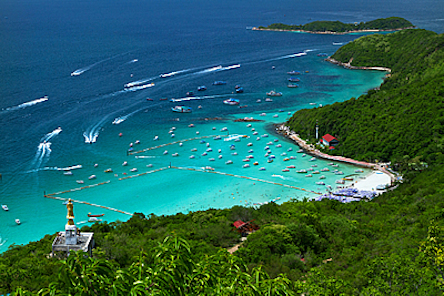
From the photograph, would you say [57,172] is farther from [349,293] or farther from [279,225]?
[349,293]

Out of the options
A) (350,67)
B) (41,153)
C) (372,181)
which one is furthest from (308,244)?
(350,67)

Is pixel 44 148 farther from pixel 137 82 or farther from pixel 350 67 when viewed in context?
pixel 350 67

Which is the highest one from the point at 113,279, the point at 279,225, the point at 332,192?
the point at 113,279

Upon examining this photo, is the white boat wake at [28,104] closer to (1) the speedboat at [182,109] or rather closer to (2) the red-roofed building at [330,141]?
(1) the speedboat at [182,109]

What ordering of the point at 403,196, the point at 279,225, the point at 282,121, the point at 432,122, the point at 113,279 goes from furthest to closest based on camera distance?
the point at 282,121
the point at 432,122
the point at 403,196
the point at 279,225
the point at 113,279

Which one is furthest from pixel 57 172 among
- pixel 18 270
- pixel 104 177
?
pixel 18 270

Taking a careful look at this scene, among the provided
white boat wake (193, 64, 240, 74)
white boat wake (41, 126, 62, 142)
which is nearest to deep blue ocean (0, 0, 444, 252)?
white boat wake (41, 126, 62, 142)

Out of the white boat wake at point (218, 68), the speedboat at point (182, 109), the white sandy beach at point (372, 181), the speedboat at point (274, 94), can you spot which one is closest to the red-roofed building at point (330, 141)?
the white sandy beach at point (372, 181)
